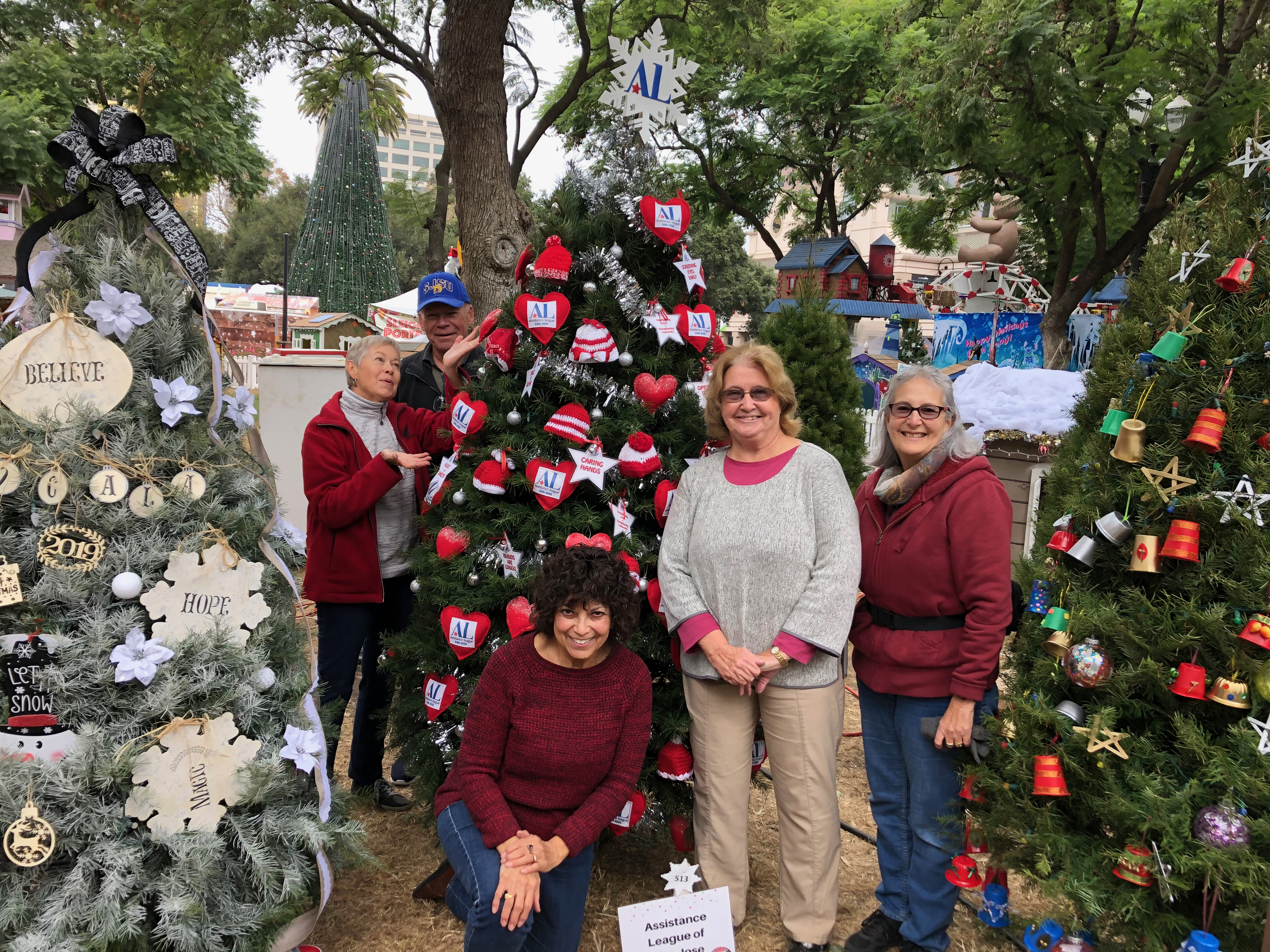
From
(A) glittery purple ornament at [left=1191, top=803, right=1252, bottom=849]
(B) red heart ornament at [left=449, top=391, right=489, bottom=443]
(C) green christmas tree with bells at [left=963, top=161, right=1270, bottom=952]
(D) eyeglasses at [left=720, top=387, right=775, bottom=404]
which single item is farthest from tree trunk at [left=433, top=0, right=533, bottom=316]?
(A) glittery purple ornament at [left=1191, top=803, right=1252, bottom=849]

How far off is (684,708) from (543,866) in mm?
846

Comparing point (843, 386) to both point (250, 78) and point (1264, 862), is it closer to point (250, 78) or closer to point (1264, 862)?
point (1264, 862)

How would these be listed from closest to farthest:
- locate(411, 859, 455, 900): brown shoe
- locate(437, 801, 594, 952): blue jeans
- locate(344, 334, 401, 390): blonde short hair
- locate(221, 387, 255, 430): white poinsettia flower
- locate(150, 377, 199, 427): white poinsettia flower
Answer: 1. locate(437, 801, 594, 952): blue jeans
2. locate(150, 377, 199, 427): white poinsettia flower
3. locate(221, 387, 255, 430): white poinsettia flower
4. locate(411, 859, 455, 900): brown shoe
5. locate(344, 334, 401, 390): blonde short hair

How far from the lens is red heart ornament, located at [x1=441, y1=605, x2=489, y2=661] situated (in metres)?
2.94

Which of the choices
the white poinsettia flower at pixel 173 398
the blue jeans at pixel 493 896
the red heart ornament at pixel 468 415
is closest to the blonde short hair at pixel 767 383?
the red heart ornament at pixel 468 415

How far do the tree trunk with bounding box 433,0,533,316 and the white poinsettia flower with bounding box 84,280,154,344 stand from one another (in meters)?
4.21

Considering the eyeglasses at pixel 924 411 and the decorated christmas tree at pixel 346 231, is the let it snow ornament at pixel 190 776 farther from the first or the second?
the decorated christmas tree at pixel 346 231

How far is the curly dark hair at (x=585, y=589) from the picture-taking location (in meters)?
2.39

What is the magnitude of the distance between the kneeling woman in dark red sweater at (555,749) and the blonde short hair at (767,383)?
25.0 inches

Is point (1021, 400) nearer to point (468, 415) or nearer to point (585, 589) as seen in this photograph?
point (468, 415)

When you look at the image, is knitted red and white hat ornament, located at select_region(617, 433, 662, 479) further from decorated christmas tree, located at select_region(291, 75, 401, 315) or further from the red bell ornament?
decorated christmas tree, located at select_region(291, 75, 401, 315)

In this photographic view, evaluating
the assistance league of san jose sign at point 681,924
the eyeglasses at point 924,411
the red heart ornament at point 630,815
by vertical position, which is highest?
the eyeglasses at point 924,411

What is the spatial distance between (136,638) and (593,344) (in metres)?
1.65

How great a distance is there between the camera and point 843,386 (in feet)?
19.4
